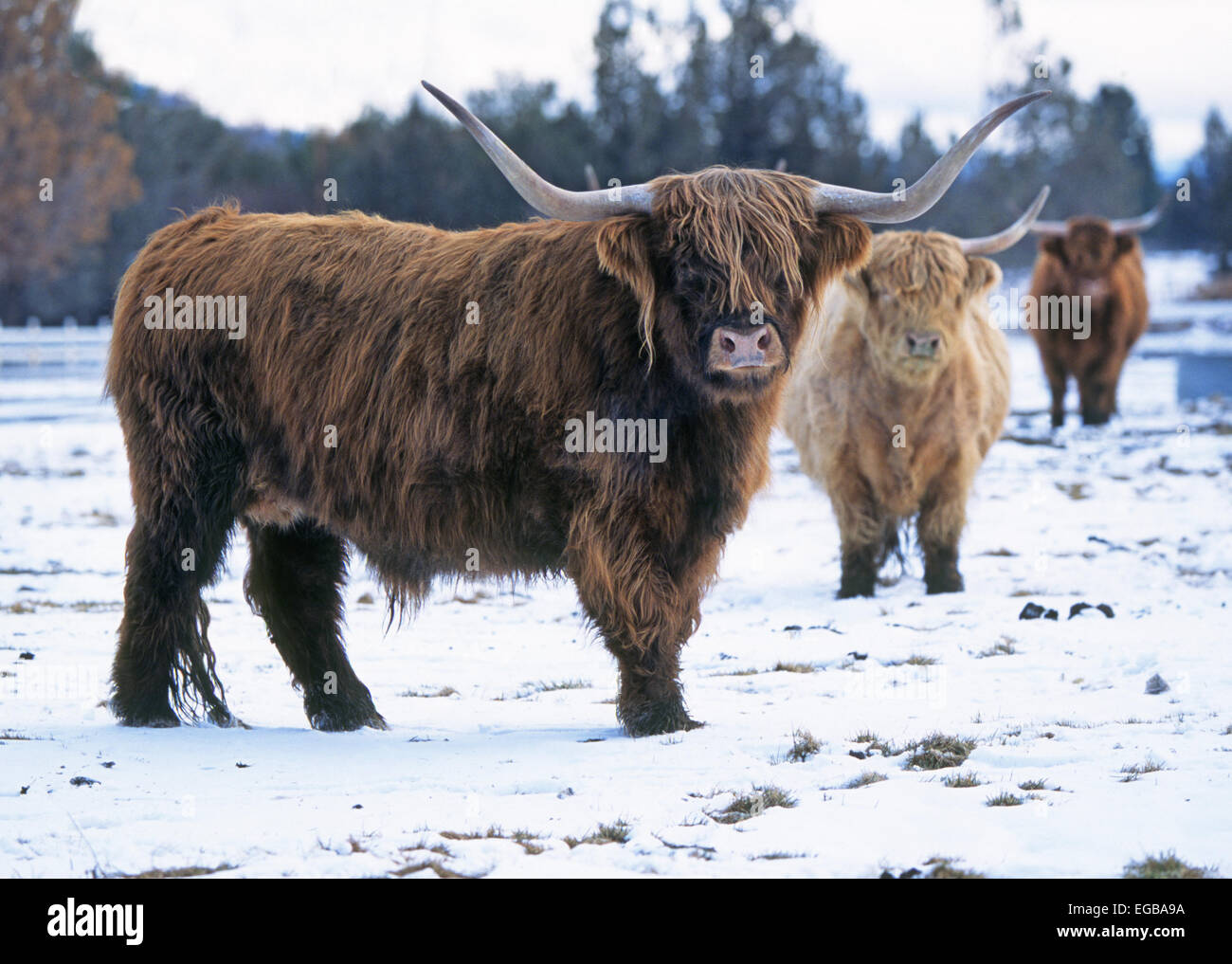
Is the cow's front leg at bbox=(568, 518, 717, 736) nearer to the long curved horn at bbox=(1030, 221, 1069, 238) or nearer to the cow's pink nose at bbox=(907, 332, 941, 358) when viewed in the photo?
the cow's pink nose at bbox=(907, 332, 941, 358)

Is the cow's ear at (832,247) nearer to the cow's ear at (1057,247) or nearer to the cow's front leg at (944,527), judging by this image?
the cow's front leg at (944,527)

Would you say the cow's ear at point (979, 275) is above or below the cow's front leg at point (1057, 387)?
above

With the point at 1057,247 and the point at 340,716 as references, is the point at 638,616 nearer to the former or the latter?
the point at 340,716

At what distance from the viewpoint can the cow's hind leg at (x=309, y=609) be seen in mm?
4191

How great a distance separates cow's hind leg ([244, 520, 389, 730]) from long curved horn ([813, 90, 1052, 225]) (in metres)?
1.82

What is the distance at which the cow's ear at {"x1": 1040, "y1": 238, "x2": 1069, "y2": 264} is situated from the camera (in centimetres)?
1366

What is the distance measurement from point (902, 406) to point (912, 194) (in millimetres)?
2489

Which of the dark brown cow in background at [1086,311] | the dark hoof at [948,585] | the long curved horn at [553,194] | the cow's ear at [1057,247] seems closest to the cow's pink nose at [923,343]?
the dark hoof at [948,585]

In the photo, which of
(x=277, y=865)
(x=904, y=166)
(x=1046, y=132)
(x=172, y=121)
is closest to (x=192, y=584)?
(x=277, y=865)

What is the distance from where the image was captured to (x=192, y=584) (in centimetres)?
413

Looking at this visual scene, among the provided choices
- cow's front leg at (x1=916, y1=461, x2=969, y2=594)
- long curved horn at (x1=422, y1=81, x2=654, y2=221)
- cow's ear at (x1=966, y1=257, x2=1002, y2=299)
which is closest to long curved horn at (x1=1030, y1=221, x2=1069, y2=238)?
cow's ear at (x1=966, y1=257, x2=1002, y2=299)

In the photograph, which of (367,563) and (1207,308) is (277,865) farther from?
(1207,308)

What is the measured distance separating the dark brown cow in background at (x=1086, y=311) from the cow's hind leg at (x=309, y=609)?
10134mm

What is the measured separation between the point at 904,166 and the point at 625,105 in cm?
807
